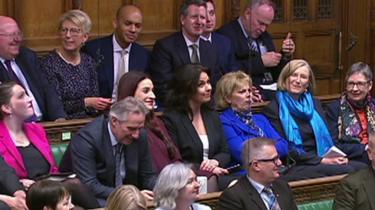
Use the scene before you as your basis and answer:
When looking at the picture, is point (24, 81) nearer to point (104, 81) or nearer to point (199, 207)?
point (104, 81)

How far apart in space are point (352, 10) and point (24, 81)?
10.6 feet

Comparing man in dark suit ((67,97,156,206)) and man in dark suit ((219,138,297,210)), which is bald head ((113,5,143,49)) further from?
man in dark suit ((219,138,297,210))

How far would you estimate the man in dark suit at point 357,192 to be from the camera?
18.2ft

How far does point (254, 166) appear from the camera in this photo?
18.1 feet

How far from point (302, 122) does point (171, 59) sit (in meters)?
0.88

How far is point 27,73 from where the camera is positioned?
6480mm

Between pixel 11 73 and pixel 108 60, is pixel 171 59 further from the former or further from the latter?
pixel 11 73

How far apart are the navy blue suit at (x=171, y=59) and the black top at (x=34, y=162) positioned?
4.40 ft

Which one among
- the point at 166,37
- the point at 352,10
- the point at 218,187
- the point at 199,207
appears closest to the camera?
the point at 199,207

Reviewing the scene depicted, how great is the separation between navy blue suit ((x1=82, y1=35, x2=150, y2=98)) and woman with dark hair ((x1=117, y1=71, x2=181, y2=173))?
82 centimetres

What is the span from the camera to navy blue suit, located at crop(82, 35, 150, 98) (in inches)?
275

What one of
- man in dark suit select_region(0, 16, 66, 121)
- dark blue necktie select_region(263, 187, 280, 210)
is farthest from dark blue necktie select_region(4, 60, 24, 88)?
dark blue necktie select_region(263, 187, 280, 210)

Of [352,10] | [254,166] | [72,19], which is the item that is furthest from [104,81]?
[352,10]

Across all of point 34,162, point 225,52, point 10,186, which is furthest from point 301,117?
point 10,186
